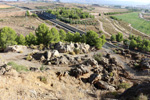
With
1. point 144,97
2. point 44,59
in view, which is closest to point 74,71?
point 44,59

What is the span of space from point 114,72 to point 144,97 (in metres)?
12.1

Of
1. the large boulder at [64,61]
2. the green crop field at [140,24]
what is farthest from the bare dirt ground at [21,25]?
the green crop field at [140,24]

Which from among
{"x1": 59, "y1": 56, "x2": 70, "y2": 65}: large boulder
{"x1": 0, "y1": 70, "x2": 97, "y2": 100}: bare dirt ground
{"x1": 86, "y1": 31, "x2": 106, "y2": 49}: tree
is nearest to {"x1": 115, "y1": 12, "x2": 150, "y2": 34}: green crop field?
{"x1": 86, "y1": 31, "x2": 106, "y2": 49}: tree

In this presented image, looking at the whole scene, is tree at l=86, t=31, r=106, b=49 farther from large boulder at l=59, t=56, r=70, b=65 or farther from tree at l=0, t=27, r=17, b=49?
tree at l=0, t=27, r=17, b=49

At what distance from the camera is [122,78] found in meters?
22.9

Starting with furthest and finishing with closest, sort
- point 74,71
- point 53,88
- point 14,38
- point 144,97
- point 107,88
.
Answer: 1. point 14,38
2. point 74,71
3. point 107,88
4. point 53,88
5. point 144,97

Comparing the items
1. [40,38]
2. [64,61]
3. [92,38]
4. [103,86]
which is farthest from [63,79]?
[92,38]

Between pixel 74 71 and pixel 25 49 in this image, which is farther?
pixel 25 49

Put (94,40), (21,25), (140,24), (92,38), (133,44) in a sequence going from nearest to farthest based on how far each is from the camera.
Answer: (94,40) → (92,38) → (133,44) → (21,25) → (140,24)

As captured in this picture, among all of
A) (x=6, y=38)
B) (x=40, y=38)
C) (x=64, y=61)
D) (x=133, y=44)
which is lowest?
(x=133, y=44)

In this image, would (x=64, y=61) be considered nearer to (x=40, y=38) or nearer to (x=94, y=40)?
(x=40, y=38)

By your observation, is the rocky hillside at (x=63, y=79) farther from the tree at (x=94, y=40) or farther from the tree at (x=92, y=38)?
the tree at (x=92, y=38)

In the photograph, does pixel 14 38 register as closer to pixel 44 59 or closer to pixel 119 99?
pixel 44 59

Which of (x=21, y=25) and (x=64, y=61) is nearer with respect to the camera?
(x=64, y=61)
